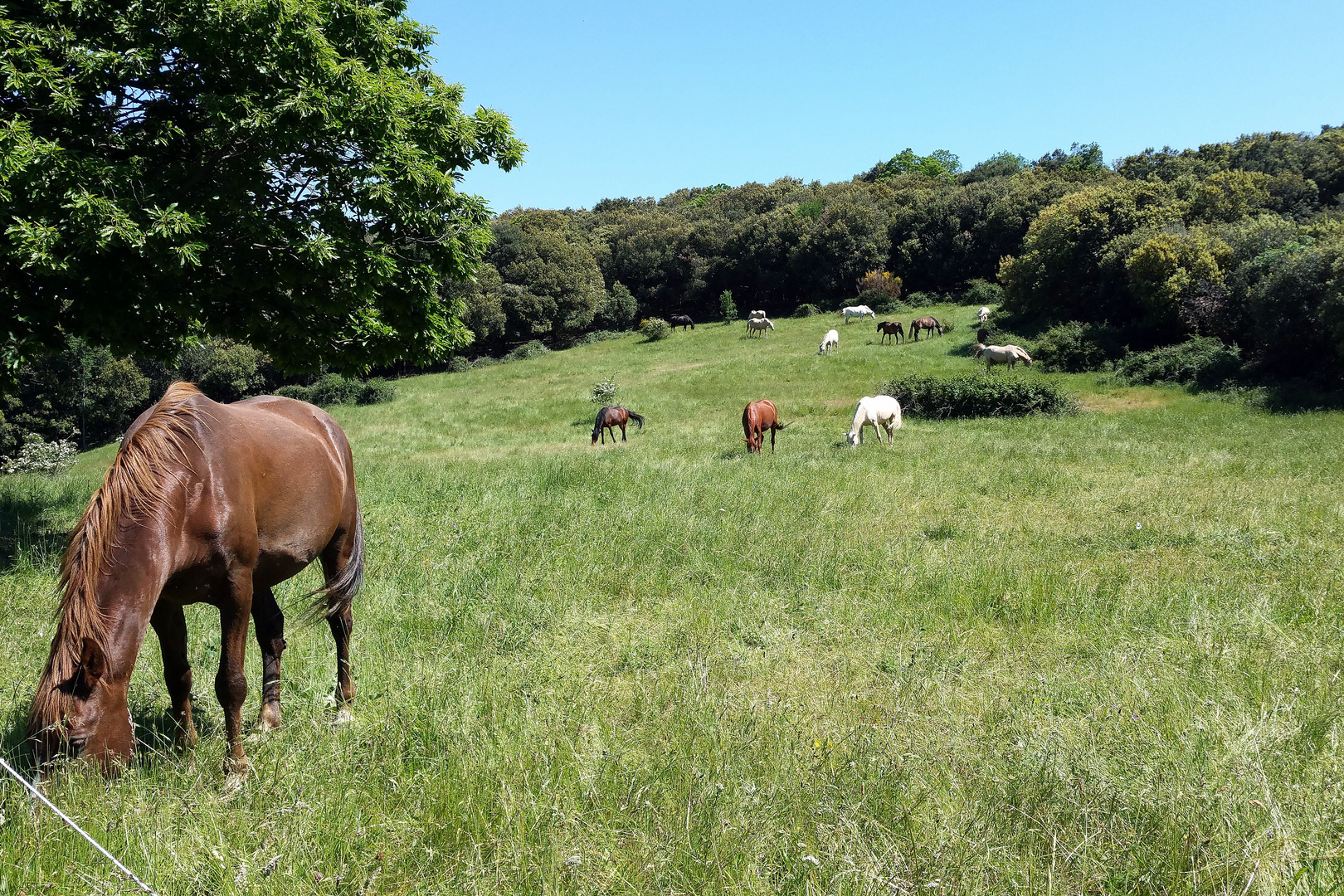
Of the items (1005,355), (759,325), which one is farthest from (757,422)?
(759,325)

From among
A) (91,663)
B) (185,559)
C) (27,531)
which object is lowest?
(27,531)

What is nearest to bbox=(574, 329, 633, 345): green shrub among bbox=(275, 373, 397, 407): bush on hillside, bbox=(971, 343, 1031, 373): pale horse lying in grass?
bbox=(275, 373, 397, 407): bush on hillside

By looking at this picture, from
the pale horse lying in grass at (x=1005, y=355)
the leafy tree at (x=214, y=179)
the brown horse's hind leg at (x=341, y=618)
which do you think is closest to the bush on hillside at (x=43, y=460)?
the leafy tree at (x=214, y=179)

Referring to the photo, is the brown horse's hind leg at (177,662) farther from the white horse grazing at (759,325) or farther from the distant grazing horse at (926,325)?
the white horse grazing at (759,325)

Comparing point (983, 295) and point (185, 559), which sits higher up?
point (983, 295)

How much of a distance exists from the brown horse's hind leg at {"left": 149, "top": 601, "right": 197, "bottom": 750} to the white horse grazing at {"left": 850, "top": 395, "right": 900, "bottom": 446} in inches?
602

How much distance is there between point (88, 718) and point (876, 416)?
17.4 meters

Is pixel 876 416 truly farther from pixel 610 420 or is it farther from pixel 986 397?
pixel 610 420

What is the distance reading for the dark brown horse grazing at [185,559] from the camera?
2916 millimetres

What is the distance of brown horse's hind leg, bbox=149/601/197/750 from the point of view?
142 inches

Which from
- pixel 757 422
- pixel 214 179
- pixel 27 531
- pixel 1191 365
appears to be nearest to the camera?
pixel 214 179

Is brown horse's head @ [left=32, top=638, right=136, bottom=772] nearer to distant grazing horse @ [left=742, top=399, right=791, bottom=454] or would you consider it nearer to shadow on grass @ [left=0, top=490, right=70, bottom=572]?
shadow on grass @ [left=0, top=490, right=70, bottom=572]

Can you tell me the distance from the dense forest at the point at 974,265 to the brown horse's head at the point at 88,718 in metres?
7.11

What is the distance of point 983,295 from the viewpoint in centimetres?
4688
